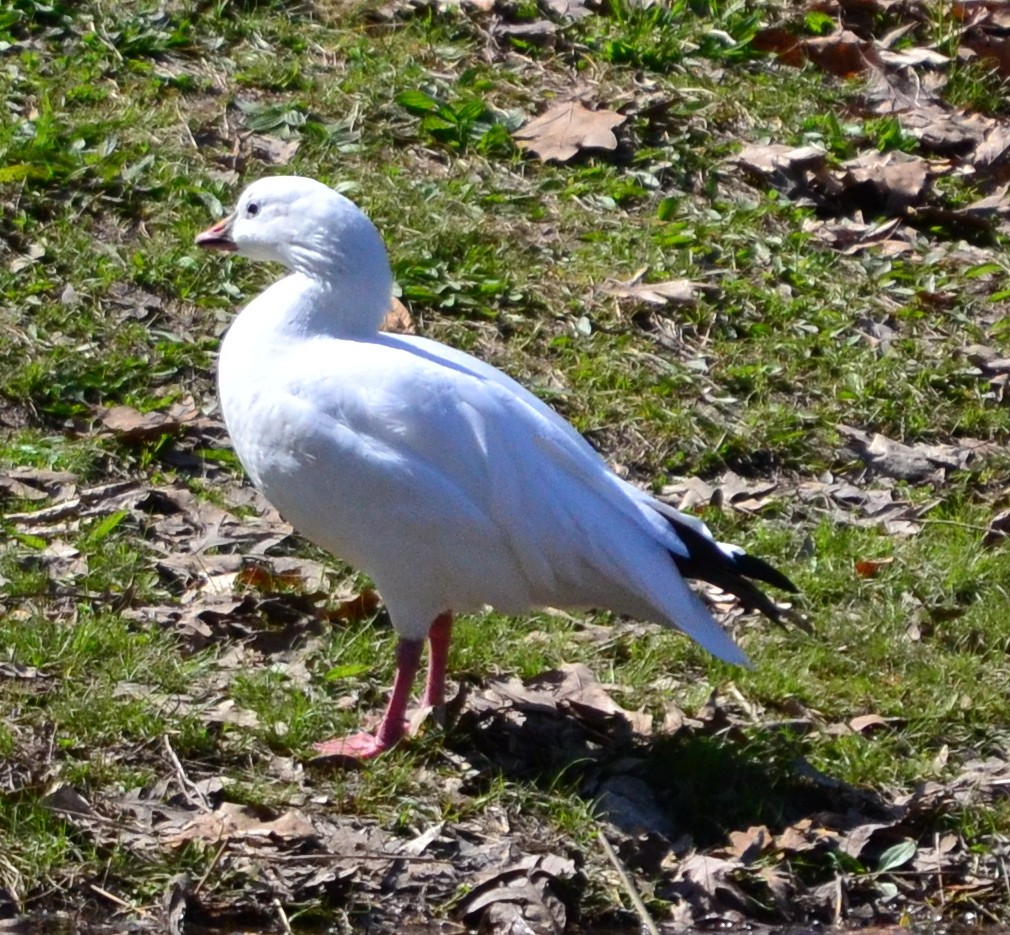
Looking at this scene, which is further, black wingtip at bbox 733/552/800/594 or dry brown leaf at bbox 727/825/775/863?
black wingtip at bbox 733/552/800/594

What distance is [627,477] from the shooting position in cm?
624

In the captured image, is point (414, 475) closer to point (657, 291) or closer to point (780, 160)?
point (657, 291)

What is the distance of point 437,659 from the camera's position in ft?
16.3

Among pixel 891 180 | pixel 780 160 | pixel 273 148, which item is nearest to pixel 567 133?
pixel 780 160

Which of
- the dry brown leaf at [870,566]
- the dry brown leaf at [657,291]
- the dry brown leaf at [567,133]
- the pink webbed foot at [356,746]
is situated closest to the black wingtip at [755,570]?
the pink webbed foot at [356,746]

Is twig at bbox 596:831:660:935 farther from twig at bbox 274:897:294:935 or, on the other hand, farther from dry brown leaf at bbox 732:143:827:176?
dry brown leaf at bbox 732:143:827:176

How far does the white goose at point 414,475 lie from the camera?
15.0 ft

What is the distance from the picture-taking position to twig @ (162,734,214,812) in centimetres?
446

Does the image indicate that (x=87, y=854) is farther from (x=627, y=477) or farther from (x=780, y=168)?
(x=780, y=168)

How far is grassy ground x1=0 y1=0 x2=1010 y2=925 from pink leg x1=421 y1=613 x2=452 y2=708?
0.48ft

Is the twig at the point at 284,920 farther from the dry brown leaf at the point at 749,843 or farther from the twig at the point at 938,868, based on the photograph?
the twig at the point at 938,868

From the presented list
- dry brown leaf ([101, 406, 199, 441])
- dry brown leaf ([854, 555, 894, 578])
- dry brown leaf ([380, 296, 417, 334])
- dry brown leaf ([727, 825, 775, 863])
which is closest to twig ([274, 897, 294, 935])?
dry brown leaf ([727, 825, 775, 863])

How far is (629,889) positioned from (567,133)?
13.6 feet

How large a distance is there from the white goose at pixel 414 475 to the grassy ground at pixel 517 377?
35cm
